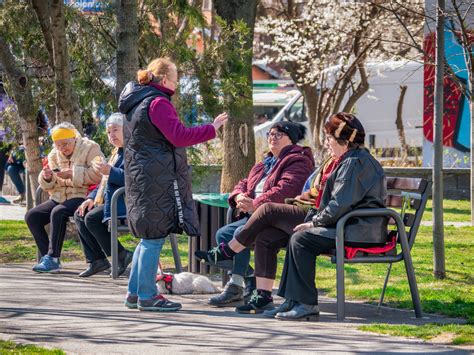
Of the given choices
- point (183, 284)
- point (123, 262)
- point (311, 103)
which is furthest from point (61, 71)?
point (311, 103)

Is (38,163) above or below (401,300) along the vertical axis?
above

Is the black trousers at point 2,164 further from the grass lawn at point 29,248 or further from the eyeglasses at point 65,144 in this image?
the eyeglasses at point 65,144

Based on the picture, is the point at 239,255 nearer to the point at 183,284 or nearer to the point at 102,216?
the point at 183,284

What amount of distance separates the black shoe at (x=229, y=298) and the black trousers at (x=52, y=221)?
8.47 ft

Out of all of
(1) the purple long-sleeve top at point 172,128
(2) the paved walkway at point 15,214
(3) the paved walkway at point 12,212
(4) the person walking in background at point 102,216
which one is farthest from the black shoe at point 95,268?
(3) the paved walkway at point 12,212

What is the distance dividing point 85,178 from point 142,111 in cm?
280

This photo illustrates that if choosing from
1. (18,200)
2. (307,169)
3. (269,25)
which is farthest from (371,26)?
(307,169)

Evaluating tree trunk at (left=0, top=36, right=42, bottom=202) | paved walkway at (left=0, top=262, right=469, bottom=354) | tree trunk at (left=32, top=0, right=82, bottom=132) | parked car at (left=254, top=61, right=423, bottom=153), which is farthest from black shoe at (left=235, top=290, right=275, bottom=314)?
parked car at (left=254, top=61, right=423, bottom=153)

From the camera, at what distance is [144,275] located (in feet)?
28.8

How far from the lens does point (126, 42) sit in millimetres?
11914

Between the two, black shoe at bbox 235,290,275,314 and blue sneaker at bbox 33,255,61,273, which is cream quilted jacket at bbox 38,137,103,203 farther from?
black shoe at bbox 235,290,275,314

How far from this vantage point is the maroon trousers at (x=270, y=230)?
8820 mm

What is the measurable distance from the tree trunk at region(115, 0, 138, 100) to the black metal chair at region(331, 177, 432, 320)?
3.76m

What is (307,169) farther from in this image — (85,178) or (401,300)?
(85,178)
